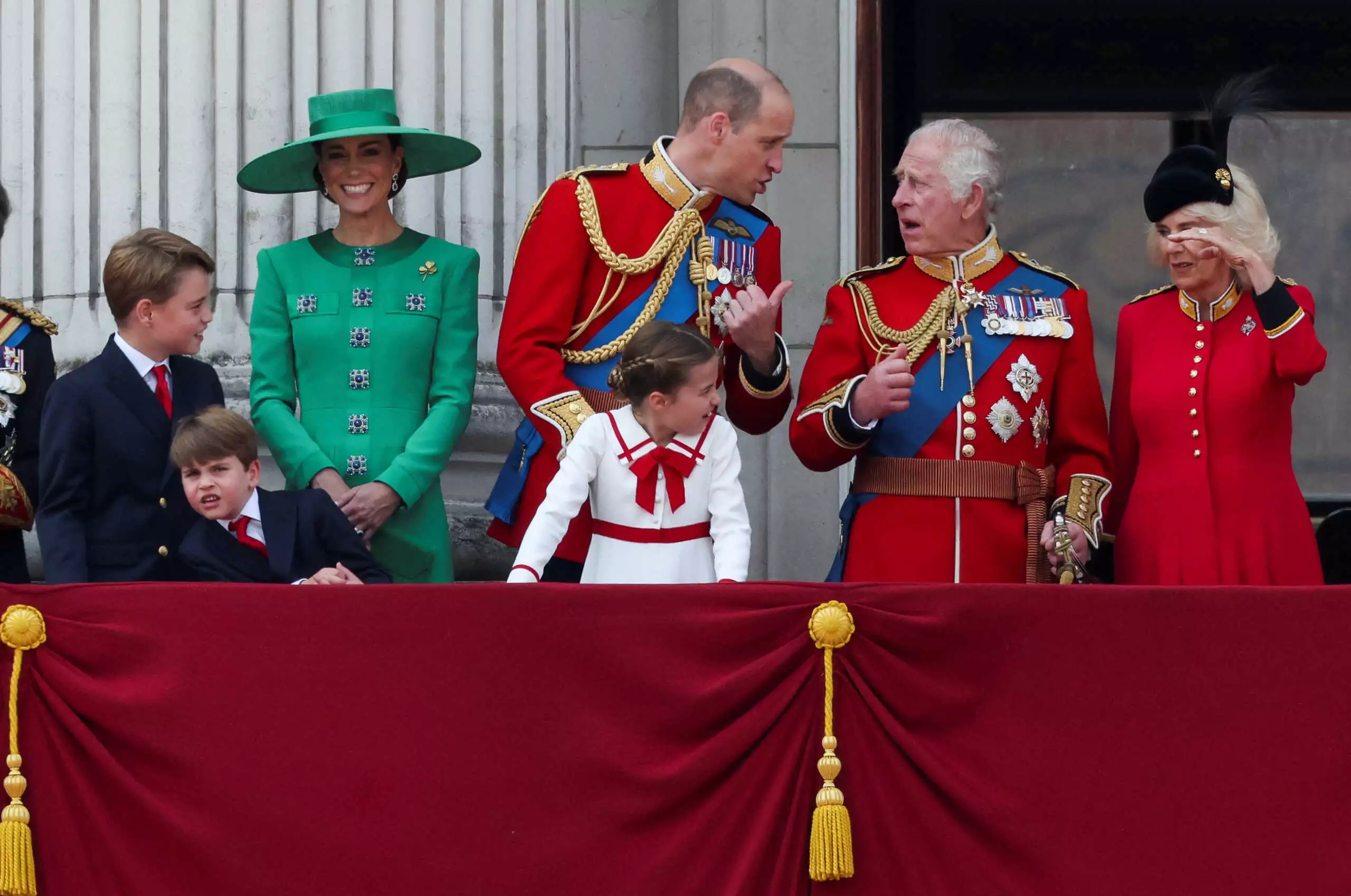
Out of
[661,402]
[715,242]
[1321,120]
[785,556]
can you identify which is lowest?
[785,556]

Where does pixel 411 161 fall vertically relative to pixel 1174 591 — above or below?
above

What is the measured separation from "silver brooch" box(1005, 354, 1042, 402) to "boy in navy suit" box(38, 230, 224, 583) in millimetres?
1651

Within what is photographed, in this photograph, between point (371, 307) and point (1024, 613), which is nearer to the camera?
point (1024, 613)

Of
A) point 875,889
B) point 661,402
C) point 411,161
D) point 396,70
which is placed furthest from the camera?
point 396,70

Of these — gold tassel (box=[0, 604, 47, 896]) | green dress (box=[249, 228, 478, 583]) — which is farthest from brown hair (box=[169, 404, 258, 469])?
gold tassel (box=[0, 604, 47, 896])

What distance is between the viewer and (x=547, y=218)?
15.1 feet

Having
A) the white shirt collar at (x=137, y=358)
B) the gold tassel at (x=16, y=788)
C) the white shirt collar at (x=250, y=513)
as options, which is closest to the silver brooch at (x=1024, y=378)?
the white shirt collar at (x=250, y=513)

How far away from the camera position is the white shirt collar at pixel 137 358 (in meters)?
4.45

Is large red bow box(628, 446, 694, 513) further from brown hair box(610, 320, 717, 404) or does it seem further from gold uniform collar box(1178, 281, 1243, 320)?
gold uniform collar box(1178, 281, 1243, 320)

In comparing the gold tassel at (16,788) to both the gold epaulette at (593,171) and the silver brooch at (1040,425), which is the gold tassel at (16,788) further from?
the silver brooch at (1040,425)

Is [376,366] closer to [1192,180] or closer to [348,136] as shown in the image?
[348,136]

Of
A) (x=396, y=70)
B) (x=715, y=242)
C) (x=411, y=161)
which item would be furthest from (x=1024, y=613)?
(x=396, y=70)

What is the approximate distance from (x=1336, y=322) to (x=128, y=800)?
384 cm

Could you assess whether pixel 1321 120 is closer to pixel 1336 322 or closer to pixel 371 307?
pixel 1336 322
